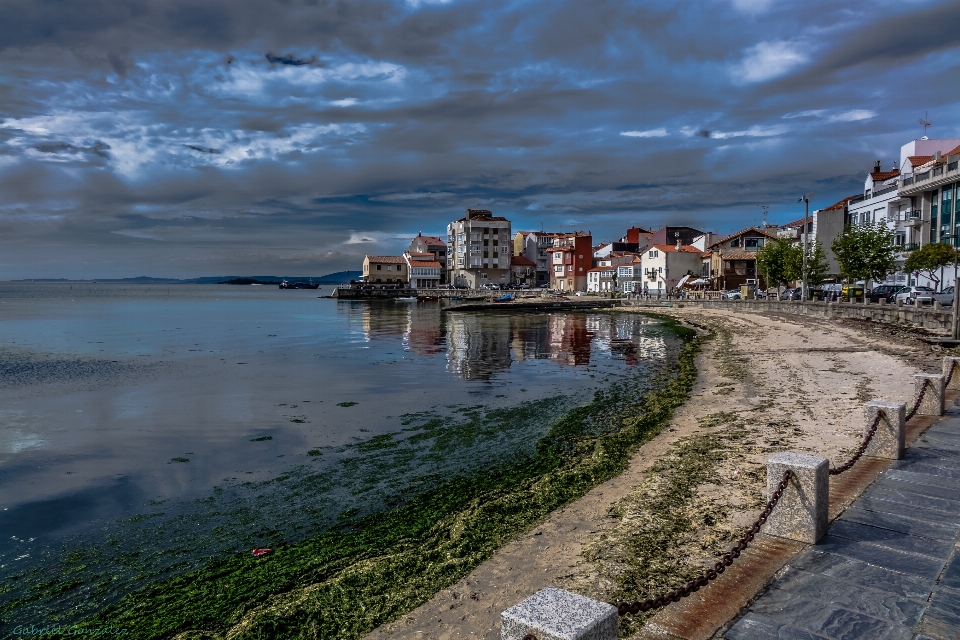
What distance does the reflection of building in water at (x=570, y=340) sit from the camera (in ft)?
102

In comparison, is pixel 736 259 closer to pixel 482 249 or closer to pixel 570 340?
pixel 570 340

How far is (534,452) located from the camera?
43.2ft

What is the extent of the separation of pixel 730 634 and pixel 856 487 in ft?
13.7

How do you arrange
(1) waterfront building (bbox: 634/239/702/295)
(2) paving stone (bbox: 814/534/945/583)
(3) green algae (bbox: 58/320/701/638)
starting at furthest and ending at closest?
(1) waterfront building (bbox: 634/239/702/295) < (3) green algae (bbox: 58/320/701/638) < (2) paving stone (bbox: 814/534/945/583)

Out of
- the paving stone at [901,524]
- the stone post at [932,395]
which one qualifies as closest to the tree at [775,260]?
the stone post at [932,395]

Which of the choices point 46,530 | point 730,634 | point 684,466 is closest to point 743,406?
point 684,466

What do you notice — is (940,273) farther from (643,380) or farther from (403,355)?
(403,355)

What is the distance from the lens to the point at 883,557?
18.5 feet

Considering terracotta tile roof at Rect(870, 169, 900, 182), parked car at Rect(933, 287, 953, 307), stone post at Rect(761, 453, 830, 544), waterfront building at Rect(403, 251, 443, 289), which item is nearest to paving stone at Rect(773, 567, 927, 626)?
stone post at Rect(761, 453, 830, 544)

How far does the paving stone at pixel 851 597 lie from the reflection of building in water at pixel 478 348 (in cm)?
1942

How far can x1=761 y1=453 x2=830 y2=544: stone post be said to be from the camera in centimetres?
597

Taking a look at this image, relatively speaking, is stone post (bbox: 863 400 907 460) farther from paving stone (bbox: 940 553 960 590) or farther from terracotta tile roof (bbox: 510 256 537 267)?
terracotta tile roof (bbox: 510 256 537 267)

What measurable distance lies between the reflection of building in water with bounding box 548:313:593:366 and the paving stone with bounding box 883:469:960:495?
20857 mm

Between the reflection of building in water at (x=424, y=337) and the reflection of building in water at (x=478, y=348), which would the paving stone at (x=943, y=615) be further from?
the reflection of building in water at (x=424, y=337)
